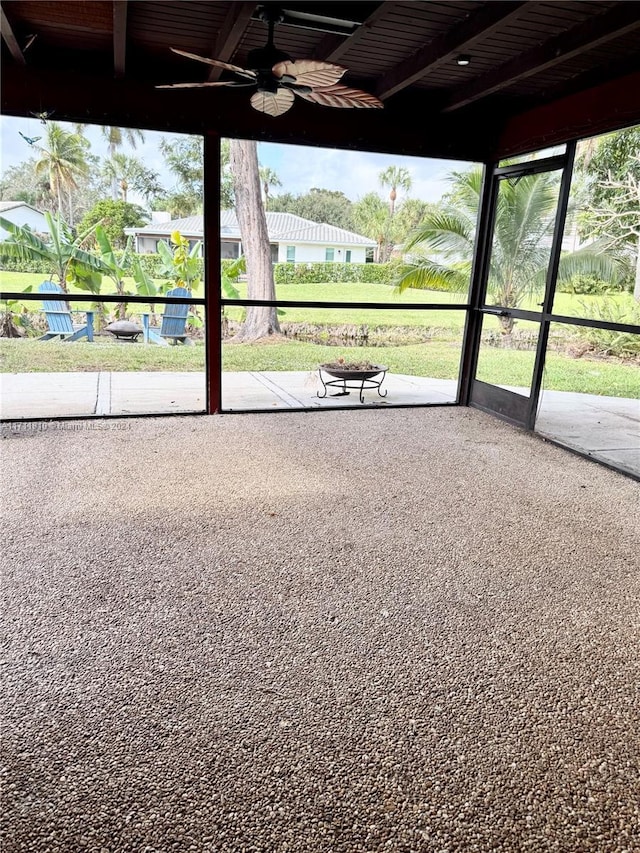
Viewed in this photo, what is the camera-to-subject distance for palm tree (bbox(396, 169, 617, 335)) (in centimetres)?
502

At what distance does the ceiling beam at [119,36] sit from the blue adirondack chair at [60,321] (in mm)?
1858

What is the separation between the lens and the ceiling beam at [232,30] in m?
3.27

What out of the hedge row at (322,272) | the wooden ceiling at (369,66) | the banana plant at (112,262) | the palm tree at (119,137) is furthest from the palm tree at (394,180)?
the banana plant at (112,262)

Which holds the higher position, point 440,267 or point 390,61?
point 390,61

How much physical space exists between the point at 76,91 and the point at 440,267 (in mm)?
3808

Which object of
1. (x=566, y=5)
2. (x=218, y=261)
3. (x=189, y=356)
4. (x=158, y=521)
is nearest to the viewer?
(x=158, y=521)

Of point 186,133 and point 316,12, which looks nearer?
point 316,12

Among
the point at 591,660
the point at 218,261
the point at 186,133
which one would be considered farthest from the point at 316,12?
the point at 591,660

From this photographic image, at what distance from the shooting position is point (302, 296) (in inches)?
224

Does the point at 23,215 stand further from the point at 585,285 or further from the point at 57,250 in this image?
the point at 585,285

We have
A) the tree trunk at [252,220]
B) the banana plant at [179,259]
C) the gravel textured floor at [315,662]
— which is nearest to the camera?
the gravel textured floor at [315,662]

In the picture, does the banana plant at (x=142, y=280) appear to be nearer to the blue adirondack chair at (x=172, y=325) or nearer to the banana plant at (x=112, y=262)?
the banana plant at (x=112, y=262)

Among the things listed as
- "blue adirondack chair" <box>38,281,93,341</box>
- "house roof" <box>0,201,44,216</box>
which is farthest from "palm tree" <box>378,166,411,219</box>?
"house roof" <box>0,201,44,216</box>

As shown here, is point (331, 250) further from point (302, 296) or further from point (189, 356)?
point (189, 356)
